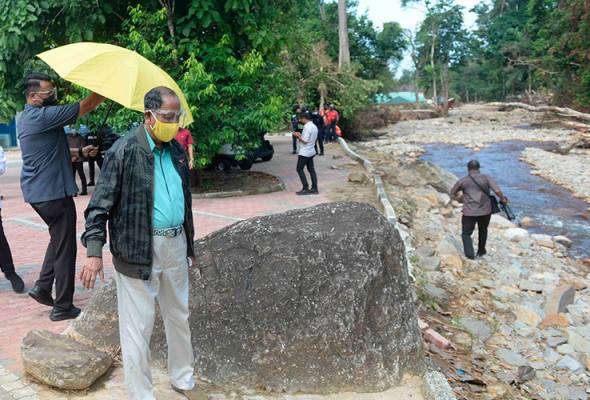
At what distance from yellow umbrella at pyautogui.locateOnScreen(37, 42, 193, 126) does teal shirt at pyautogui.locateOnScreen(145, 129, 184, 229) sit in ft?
1.79

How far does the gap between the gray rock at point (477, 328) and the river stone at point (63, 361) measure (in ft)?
14.6

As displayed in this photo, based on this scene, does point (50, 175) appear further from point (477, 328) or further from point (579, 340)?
point (579, 340)

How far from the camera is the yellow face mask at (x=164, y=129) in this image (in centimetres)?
334

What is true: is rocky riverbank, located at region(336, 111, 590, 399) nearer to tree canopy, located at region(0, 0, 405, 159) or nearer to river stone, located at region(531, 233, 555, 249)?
river stone, located at region(531, 233, 555, 249)

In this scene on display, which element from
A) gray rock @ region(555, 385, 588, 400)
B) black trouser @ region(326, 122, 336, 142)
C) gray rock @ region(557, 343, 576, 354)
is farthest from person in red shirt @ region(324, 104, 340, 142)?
gray rock @ region(555, 385, 588, 400)

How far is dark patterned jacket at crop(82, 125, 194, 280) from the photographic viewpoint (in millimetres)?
3307

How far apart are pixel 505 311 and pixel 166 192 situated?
6004mm

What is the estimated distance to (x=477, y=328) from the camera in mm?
7102

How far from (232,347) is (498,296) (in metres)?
5.49

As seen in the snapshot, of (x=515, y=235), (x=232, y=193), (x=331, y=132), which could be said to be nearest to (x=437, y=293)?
(x=515, y=235)

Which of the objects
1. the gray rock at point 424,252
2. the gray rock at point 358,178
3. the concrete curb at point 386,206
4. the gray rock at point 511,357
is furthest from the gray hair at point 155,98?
the gray rock at point 358,178

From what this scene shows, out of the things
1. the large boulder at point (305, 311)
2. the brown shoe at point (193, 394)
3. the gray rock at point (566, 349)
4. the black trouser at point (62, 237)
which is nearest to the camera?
the brown shoe at point (193, 394)

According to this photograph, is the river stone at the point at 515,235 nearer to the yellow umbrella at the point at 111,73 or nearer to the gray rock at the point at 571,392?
the gray rock at the point at 571,392

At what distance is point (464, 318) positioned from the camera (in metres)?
7.38
